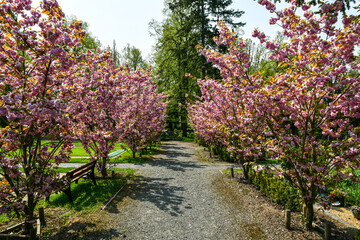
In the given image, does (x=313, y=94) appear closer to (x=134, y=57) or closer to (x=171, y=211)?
(x=171, y=211)

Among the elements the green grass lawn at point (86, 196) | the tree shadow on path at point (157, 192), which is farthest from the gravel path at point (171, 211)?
the green grass lawn at point (86, 196)

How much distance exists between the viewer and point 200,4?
25.5 m

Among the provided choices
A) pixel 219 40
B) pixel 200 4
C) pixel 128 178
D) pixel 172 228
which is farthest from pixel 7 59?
pixel 200 4

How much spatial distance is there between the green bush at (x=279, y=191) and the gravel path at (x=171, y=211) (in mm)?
1693

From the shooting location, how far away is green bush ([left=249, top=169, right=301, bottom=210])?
20.1 feet

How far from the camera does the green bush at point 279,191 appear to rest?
614cm

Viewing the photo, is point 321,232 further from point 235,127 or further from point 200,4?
point 200,4

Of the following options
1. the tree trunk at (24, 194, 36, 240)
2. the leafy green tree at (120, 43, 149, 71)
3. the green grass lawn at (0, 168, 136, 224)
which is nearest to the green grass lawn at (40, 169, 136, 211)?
the green grass lawn at (0, 168, 136, 224)

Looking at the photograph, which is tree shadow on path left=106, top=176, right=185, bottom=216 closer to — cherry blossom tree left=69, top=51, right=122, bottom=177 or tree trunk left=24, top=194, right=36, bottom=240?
cherry blossom tree left=69, top=51, right=122, bottom=177

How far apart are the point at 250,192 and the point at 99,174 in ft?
22.4

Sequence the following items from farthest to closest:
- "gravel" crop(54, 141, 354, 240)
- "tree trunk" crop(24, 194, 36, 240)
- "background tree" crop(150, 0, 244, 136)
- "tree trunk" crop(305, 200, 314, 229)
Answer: "background tree" crop(150, 0, 244, 136) → "tree trunk" crop(305, 200, 314, 229) → "gravel" crop(54, 141, 354, 240) → "tree trunk" crop(24, 194, 36, 240)

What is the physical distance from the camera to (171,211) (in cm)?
631

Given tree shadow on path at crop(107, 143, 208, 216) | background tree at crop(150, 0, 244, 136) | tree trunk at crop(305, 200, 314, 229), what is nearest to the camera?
tree trunk at crop(305, 200, 314, 229)

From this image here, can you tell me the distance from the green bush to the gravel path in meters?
1.69
